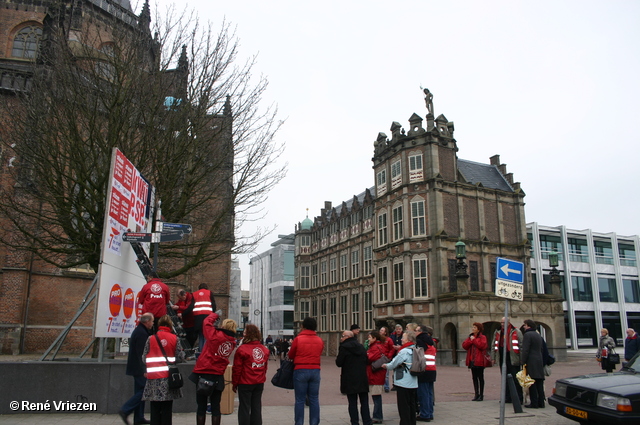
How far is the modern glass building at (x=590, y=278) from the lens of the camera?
167ft

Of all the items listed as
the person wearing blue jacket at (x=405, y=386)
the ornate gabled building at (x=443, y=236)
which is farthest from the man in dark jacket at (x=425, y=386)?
the ornate gabled building at (x=443, y=236)

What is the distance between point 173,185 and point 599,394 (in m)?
11.3

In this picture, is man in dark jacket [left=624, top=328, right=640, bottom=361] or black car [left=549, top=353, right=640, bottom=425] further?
man in dark jacket [left=624, top=328, right=640, bottom=361]

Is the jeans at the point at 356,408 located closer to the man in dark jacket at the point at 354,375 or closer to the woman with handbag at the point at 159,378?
the man in dark jacket at the point at 354,375

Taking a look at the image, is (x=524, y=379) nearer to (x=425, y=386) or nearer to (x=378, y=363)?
(x=425, y=386)

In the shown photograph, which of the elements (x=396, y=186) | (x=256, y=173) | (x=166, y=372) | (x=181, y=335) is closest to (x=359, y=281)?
(x=396, y=186)

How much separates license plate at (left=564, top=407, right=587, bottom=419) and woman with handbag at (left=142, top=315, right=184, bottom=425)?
583 cm

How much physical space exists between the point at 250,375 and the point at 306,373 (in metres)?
0.93

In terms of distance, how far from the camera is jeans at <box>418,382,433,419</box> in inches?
361

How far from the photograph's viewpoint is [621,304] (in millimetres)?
53406

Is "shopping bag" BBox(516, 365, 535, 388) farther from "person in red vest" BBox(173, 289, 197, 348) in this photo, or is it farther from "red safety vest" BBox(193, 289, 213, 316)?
"person in red vest" BBox(173, 289, 197, 348)

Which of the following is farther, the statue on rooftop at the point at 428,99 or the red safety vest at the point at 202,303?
the statue on rooftop at the point at 428,99

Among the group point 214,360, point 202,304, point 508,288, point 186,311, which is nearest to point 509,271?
point 508,288

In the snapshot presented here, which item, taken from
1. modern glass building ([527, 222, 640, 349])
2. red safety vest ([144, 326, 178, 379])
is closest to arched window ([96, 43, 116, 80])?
red safety vest ([144, 326, 178, 379])
